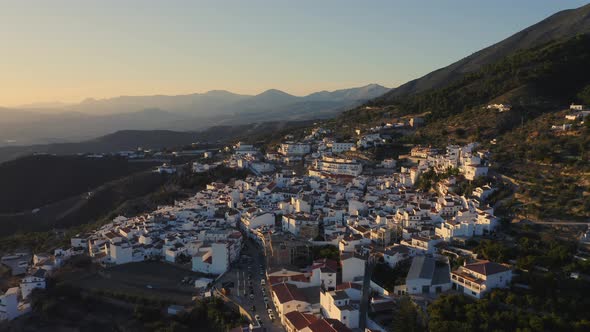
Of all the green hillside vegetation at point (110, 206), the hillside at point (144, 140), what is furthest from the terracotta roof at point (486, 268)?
the hillside at point (144, 140)

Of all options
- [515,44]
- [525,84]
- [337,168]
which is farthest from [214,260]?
[515,44]

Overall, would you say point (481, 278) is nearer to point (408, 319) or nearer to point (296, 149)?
point (408, 319)

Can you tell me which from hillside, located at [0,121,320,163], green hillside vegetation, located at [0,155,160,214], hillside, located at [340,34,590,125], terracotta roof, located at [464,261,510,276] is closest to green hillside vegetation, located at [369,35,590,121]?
hillside, located at [340,34,590,125]

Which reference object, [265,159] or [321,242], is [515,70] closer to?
[265,159]

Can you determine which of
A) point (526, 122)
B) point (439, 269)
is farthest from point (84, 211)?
point (526, 122)

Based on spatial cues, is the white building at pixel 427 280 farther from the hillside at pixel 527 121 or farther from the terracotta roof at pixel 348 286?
the hillside at pixel 527 121
